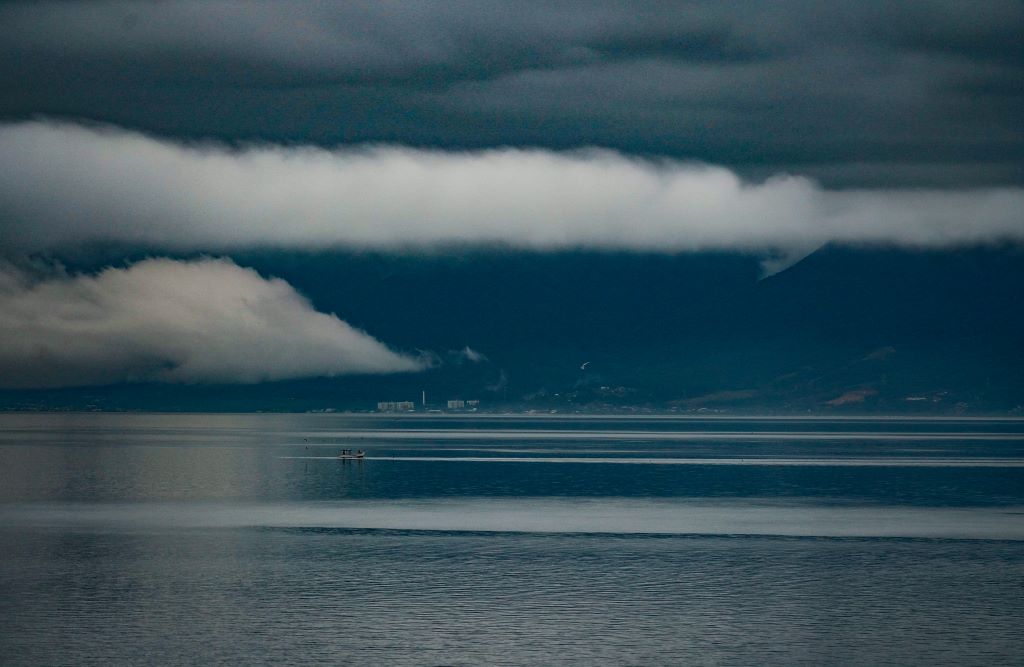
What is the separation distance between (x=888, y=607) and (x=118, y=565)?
4304cm

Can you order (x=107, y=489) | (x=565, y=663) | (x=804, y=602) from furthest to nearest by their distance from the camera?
(x=107, y=489) < (x=804, y=602) < (x=565, y=663)

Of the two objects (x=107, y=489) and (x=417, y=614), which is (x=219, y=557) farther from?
(x=107, y=489)

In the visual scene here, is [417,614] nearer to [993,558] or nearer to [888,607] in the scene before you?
[888,607]

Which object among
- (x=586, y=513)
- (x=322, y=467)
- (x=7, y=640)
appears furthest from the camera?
(x=322, y=467)

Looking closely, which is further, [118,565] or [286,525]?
[286,525]

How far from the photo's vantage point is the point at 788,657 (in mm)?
54594

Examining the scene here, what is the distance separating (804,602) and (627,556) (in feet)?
63.9

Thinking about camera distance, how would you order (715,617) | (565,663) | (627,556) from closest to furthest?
(565,663) → (715,617) → (627,556)

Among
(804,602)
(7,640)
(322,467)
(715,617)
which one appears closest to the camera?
(7,640)

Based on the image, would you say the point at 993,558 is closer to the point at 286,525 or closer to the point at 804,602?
the point at 804,602

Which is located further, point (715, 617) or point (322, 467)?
point (322, 467)

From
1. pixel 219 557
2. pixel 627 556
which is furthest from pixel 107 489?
pixel 627 556

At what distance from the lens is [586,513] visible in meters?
118

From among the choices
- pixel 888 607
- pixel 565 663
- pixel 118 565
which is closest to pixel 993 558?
pixel 888 607
